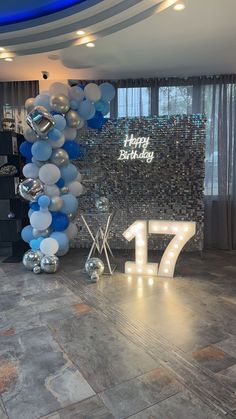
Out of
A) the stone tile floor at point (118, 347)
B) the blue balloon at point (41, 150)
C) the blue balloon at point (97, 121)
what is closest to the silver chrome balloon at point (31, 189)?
the blue balloon at point (41, 150)

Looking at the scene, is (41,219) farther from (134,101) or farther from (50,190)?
(134,101)

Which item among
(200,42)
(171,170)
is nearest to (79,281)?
(171,170)

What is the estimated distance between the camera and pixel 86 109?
12.5 ft

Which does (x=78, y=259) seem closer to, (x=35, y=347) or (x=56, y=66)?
(x=35, y=347)

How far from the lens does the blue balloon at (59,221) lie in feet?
12.4

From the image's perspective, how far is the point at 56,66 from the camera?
4.19m

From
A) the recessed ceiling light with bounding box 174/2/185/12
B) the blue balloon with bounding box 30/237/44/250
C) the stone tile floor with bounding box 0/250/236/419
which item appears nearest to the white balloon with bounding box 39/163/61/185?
the blue balloon with bounding box 30/237/44/250

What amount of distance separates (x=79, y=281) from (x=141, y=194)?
1.70 m

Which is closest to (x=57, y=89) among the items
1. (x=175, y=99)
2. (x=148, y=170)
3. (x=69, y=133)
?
(x=69, y=133)

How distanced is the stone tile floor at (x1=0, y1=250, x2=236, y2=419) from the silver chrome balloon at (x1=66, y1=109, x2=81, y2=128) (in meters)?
1.79

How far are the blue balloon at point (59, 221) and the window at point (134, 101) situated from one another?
1962mm

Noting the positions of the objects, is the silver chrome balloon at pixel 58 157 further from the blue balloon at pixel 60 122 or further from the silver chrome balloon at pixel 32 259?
the silver chrome balloon at pixel 32 259

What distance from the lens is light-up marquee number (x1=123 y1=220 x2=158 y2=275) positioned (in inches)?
140

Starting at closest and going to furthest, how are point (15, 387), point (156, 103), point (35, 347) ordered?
point (15, 387) → point (35, 347) → point (156, 103)
